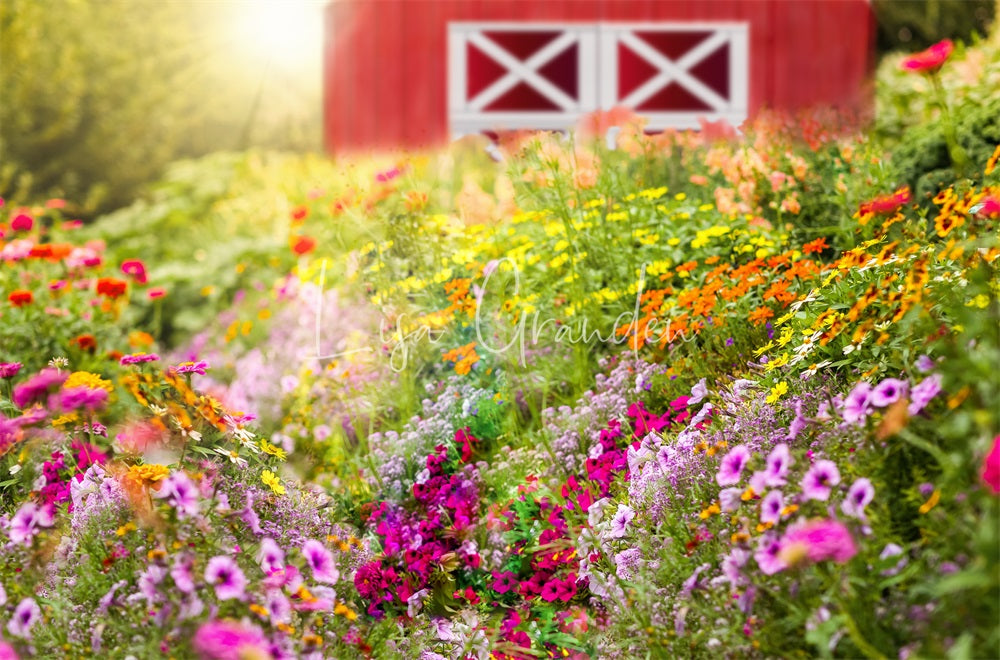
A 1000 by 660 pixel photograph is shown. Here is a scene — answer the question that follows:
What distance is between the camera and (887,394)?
2.18 metres

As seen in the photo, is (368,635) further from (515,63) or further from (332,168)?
(515,63)

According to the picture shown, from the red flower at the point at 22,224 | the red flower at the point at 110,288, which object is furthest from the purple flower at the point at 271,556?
the red flower at the point at 22,224

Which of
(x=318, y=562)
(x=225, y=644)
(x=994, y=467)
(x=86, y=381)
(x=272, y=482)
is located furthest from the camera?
(x=86, y=381)

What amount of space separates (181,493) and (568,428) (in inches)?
68.9

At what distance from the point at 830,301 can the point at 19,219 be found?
4.05 metres

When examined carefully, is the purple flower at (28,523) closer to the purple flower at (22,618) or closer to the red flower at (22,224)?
the purple flower at (22,618)

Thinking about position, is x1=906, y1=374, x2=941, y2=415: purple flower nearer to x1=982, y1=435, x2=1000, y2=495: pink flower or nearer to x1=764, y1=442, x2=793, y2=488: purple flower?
x1=764, y1=442, x2=793, y2=488: purple flower

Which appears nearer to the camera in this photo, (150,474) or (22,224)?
(150,474)

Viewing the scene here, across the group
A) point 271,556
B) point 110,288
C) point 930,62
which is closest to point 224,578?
point 271,556

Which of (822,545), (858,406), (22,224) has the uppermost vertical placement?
(22,224)

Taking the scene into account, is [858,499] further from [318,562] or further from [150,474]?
[150,474]

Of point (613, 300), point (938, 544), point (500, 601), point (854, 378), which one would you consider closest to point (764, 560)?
point (938, 544)

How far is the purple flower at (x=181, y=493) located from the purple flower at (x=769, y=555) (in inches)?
47.8

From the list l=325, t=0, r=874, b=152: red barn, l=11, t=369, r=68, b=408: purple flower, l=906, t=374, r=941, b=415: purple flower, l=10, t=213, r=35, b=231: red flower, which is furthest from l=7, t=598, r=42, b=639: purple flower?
l=325, t=0, r=874, b=152: red barn
